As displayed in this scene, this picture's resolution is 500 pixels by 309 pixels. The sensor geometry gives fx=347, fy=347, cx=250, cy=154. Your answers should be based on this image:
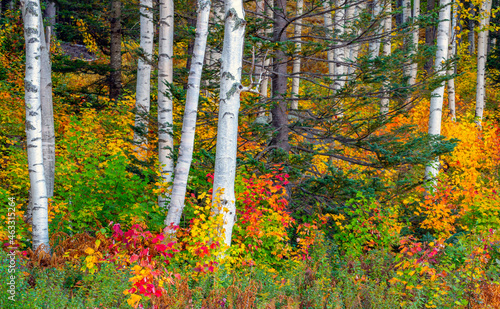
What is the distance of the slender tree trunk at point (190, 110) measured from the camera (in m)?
5.06

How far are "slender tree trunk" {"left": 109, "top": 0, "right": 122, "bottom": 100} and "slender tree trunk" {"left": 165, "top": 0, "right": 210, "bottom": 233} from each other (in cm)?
566

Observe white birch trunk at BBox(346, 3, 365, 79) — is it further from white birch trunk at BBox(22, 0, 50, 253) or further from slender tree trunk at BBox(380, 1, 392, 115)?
white birch trunk at BBox(22, 0, 50, 253)

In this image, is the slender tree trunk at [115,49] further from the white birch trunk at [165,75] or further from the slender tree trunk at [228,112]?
the slender tree trunk at [228,112]

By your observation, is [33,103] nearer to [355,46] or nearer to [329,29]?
[329,29]

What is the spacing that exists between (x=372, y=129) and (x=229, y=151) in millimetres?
2679

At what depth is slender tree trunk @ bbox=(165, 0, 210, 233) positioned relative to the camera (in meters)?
5.06

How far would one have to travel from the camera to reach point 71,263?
4.56 meters

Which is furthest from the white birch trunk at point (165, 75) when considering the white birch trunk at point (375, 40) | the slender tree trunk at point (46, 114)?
the white birch trunk at point (375, 40)

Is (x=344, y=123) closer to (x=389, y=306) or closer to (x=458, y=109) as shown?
(x=389, y=306)

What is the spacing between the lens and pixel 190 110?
513 cm

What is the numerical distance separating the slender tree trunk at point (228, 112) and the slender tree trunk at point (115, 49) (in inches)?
255

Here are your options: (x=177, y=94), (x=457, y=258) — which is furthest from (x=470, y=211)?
(x=177, y=94)

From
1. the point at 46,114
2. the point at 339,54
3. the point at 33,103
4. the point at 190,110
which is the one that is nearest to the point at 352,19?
the point at 339,54

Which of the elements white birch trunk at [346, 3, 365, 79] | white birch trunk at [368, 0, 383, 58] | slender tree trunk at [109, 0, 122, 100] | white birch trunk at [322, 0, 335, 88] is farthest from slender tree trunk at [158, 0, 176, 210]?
slender tree trunk at [109, 0, 122, 100]
